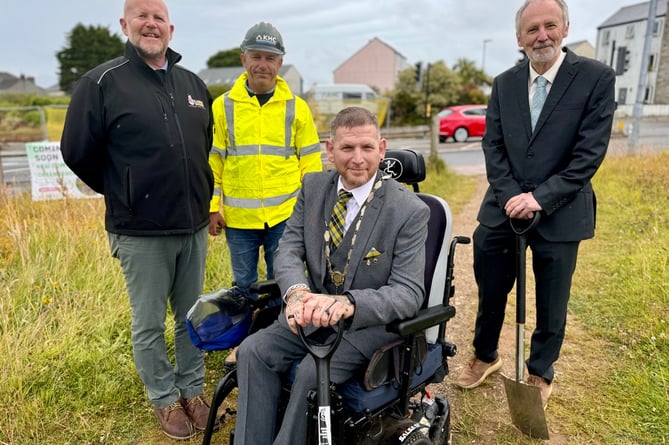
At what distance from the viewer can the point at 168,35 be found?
2.61m

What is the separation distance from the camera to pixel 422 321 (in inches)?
83.0

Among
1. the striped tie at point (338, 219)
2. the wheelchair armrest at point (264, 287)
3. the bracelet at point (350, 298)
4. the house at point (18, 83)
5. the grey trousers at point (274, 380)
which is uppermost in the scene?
the house at point (18, 83)

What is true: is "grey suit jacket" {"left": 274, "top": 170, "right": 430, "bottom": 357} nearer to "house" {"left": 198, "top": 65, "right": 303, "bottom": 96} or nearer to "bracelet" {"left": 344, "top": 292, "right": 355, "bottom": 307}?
"bracelet" {"left": 344, "top": 292, "right": 355, "bottom": 307}

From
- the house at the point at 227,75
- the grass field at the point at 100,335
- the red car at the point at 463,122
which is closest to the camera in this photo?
the grass field at the point at 100,335

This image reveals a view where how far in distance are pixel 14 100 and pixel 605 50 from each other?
173 feet

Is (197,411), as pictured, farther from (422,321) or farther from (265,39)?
(265,39)

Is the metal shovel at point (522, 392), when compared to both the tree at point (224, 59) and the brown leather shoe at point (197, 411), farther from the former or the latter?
the tree at point (224, 59)

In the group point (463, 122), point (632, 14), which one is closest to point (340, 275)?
point (463, 122)

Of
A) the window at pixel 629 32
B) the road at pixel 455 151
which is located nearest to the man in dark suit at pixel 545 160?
the road at pixel 455 151

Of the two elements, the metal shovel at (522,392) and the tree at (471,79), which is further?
the tree at (471,79)

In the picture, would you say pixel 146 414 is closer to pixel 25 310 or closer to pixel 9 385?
pixel 9 385

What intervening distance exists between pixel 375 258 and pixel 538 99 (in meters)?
1.39

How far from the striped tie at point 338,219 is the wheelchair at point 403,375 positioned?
406mm

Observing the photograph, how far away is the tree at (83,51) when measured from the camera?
55406mm
